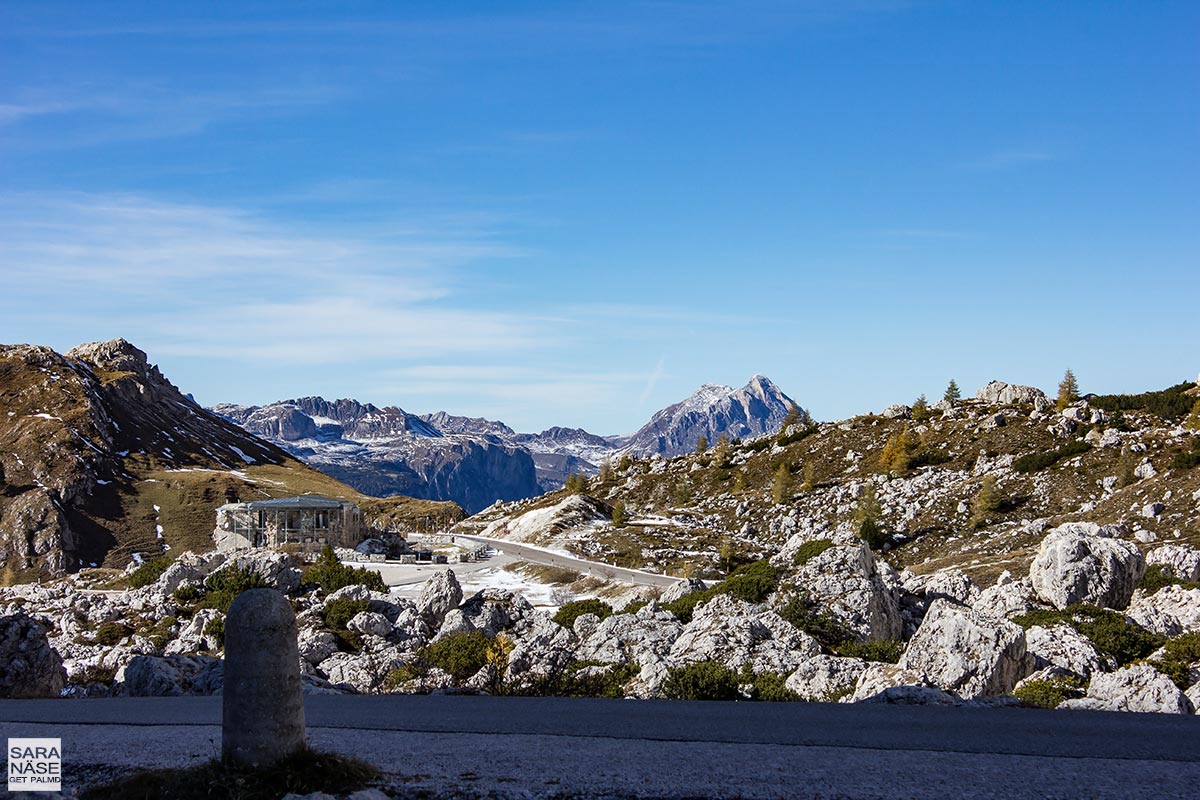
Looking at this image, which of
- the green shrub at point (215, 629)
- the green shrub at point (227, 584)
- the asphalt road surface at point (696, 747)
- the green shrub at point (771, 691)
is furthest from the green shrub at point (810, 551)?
the green shrub at point (227, 584)

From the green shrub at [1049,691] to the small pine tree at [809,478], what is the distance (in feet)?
196

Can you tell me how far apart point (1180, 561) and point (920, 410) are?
62.1m

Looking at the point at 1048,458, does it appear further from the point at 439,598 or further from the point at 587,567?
the point at 439,598

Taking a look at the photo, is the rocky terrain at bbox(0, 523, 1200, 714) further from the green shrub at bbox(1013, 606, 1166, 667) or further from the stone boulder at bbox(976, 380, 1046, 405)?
the stone boulder at bbox(976, 380, 1046, 405)

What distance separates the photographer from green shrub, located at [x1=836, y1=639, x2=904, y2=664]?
23734 millimetres

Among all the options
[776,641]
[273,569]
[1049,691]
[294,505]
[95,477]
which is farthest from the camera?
[95,477]

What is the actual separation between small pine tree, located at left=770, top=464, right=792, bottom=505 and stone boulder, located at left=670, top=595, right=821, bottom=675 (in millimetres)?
52036

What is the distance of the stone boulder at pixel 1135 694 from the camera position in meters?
17.3

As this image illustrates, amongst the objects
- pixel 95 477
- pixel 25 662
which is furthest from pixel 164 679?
pixel 95 477

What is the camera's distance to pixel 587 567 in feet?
193

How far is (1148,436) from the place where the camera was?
223 feet

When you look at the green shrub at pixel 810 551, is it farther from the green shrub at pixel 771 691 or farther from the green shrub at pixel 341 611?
the green shrub at pixel 341 611

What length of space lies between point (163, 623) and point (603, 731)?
2954 centimetres

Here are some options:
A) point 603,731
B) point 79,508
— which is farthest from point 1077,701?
point 79,508
